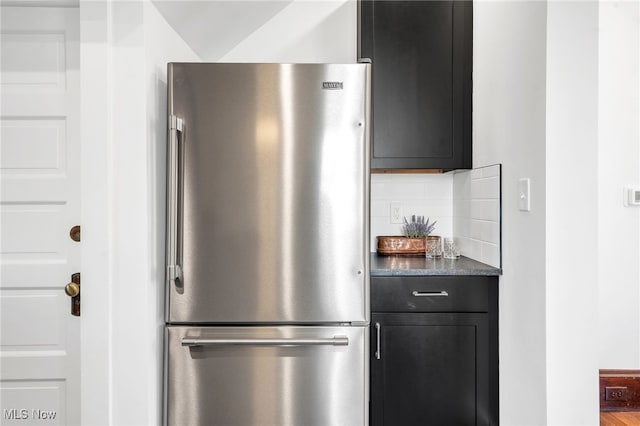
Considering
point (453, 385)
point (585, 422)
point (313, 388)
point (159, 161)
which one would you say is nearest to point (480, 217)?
point (453, 385)

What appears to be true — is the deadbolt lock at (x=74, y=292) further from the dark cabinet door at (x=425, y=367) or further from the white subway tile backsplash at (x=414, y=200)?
the white subway tile backsplash at (x=414, y=200)

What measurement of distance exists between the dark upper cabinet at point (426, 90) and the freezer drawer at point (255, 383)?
0.96 meters

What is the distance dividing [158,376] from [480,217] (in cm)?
157

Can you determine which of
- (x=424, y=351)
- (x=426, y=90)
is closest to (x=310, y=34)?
(x=426, y=90)

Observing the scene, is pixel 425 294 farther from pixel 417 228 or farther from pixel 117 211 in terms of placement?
pixel 117 211

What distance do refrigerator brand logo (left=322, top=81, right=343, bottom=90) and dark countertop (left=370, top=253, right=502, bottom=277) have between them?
77cm

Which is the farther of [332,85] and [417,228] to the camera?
[417,228]

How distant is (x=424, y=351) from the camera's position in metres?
1.95

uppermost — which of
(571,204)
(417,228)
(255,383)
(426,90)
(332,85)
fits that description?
(426,90)

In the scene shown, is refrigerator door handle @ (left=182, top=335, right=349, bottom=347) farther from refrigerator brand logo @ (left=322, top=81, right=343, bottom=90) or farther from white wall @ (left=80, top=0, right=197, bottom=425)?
refrigerator brand logo @ (left=322, top=81, right=343, bottom=90)

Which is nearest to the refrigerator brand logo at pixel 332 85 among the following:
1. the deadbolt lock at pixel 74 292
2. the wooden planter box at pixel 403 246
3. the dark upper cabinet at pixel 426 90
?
the dark upper cabinet at pixel 426 90

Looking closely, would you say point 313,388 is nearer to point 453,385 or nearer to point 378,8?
point 453,385

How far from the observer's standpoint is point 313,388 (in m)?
1.80

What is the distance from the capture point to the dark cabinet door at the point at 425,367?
6.41 ft
